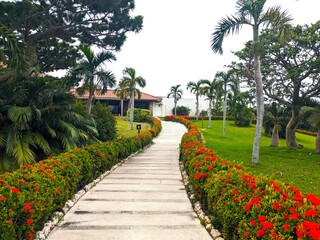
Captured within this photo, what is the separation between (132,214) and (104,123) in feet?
34.4

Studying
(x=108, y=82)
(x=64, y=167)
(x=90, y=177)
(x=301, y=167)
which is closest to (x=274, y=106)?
(x=301, y=167)

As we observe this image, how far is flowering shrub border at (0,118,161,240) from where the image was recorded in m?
3.64

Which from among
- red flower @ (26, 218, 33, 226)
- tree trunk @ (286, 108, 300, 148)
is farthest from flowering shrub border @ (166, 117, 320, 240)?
tree trunk @ (286, 108, 300, 148)

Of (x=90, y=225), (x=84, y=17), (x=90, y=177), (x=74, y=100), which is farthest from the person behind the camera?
(x=84, y=17)

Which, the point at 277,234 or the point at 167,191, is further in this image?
the point at 167,191

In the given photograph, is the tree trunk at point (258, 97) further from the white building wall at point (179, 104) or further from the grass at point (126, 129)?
the white building wall at point (179, 104)

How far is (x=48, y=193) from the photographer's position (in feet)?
15.8

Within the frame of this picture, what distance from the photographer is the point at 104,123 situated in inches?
608

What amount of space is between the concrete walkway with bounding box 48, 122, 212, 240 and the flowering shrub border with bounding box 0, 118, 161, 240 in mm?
363

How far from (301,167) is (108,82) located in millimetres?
9049

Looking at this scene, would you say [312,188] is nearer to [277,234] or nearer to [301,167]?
[301,167]

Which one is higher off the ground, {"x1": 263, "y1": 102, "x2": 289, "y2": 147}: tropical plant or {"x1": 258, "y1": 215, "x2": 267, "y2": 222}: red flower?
{"x1": 263, "y1": 102, "x2": 289, "y2": 147}: tropical plant

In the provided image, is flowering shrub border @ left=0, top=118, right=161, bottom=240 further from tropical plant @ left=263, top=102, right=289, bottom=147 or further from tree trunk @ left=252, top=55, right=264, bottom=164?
tropical plant @ left=263, top=102, right=289, bottom=147

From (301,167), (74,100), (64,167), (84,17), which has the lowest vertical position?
(301,167)
